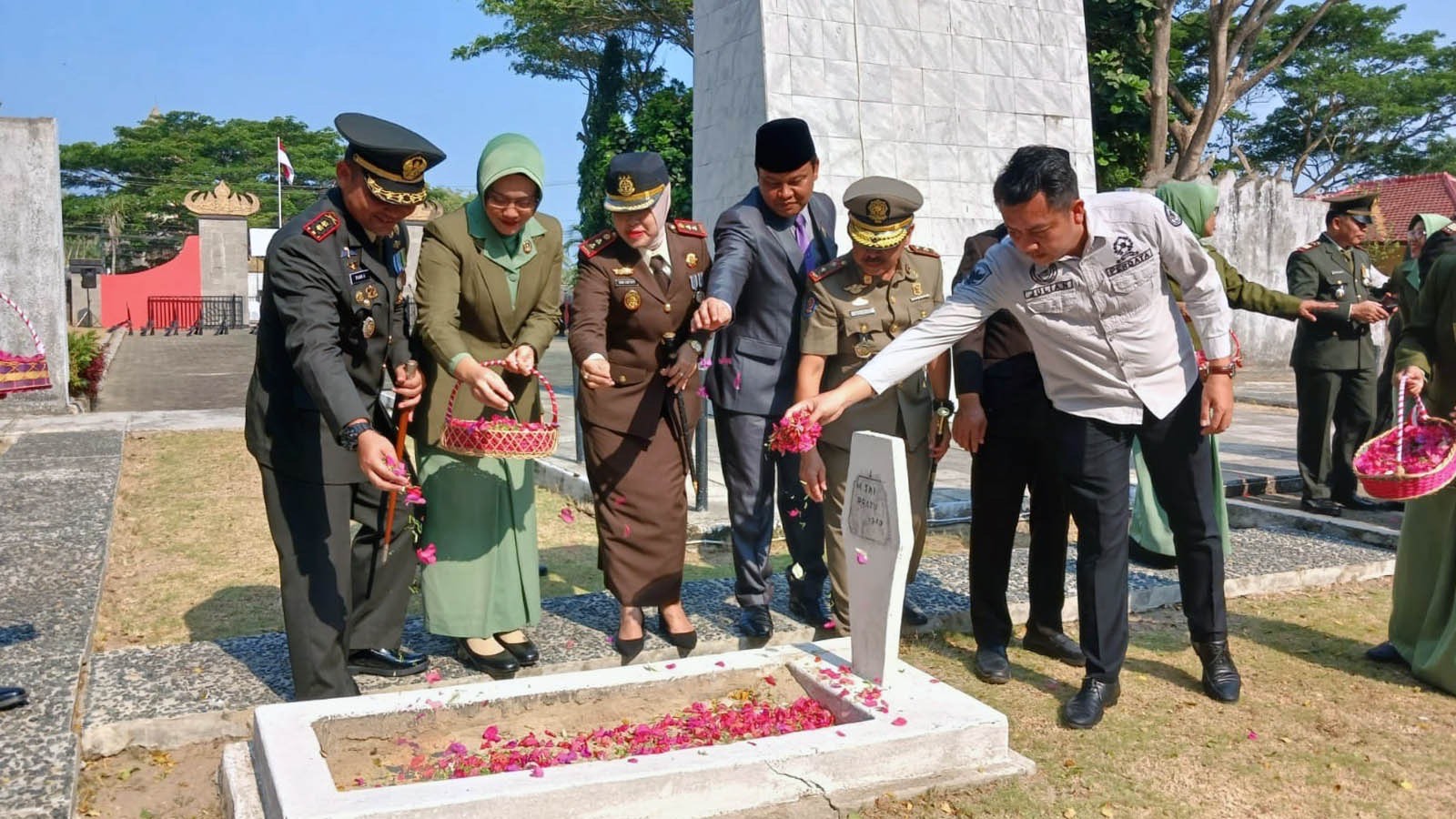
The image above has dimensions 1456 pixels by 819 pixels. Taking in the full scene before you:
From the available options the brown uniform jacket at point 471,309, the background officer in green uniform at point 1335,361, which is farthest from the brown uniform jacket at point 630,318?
the background officer in green uniform at point 1335,361

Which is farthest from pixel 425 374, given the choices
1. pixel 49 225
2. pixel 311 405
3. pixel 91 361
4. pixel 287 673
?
pixel 91 361

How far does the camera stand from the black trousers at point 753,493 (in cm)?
446

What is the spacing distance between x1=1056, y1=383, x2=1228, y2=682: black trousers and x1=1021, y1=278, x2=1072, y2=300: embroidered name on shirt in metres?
0.43

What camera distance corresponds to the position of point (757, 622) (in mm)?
4496

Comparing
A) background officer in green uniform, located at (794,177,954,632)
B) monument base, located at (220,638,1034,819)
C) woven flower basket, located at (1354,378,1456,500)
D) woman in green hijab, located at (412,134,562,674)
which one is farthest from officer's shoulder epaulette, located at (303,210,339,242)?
woven flower basket, located at (1354,378,1456,500)

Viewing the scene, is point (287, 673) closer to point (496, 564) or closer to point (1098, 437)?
point (496, 564)

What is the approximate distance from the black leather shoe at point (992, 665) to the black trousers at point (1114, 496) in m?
0.39

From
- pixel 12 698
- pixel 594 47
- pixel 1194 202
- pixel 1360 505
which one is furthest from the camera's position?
pixel 594 47

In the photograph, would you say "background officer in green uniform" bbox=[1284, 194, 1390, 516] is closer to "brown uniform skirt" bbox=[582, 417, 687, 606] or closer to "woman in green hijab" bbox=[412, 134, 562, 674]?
"brown uniform skirt" bbox=[582, 417, 687, 606]

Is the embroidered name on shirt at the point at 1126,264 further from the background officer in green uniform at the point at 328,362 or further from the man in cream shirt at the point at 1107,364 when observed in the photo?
the background officer in green uniform at the point at 328,362

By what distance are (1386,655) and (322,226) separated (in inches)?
163

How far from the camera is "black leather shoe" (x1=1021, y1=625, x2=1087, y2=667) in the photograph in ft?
14.8

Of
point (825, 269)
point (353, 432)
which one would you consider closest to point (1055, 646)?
point (825, 269)

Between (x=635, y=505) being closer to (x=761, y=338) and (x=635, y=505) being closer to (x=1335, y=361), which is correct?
(x=761, y=338)
